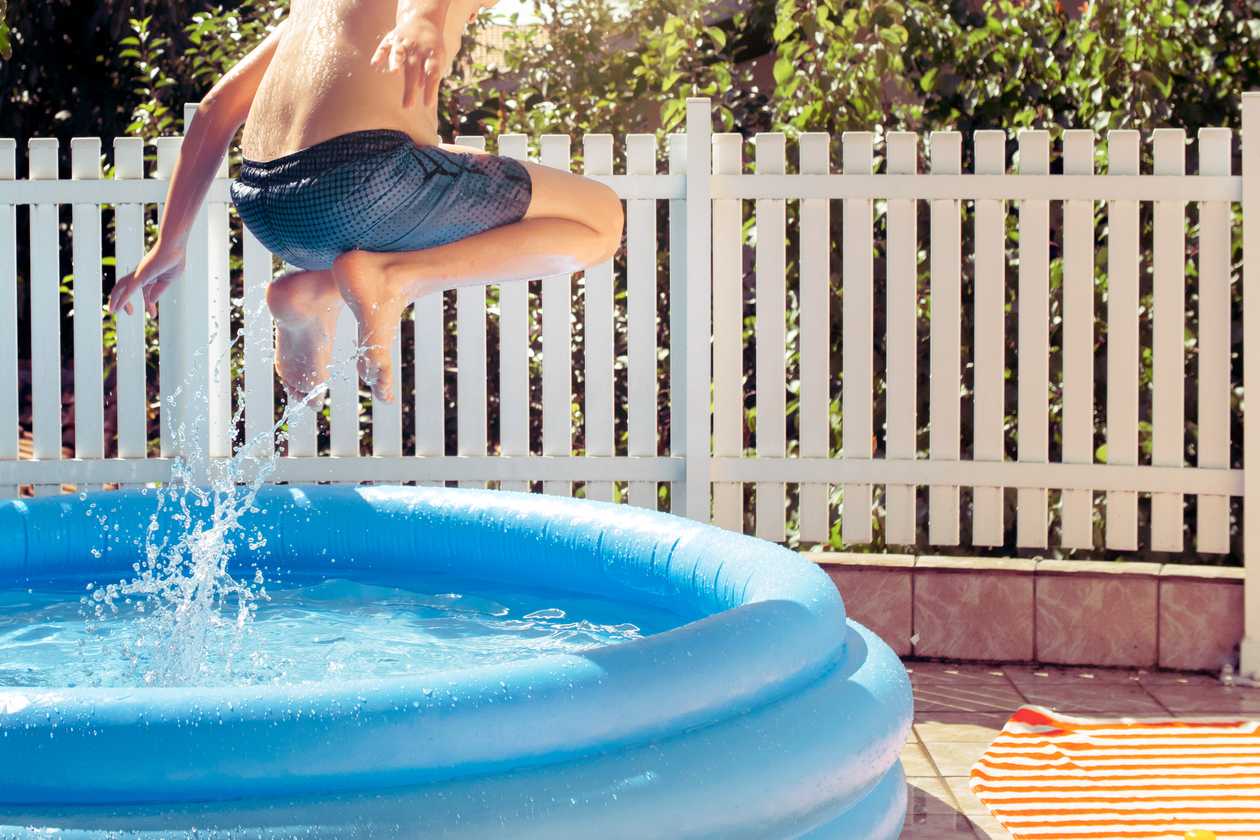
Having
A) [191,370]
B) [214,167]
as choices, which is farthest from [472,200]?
[191,370]

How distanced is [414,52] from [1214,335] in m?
3.12

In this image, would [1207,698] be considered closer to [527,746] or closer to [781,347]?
[781,347]

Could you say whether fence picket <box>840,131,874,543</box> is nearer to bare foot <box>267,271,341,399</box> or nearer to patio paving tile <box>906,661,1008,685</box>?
patio paving tile <box>906,661,1008,685</box>

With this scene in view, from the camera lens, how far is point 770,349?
496 cm

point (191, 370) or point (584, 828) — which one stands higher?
point (191, 370)

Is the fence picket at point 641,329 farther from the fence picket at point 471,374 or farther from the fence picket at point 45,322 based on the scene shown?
the fence picket at point 45,322

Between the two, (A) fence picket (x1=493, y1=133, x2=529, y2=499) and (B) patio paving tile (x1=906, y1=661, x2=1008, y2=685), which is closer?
(B) patio paving tile (x1=906, y1=661, x2=1008, y2=685)

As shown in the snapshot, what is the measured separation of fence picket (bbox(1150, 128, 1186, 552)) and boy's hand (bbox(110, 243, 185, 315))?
2.95 metres

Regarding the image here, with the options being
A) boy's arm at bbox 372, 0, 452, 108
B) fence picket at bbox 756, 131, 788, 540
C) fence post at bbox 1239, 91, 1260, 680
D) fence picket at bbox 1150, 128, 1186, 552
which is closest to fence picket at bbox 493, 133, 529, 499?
fence picket at bbox 756, 131, 788, 540

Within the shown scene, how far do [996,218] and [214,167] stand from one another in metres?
2.65

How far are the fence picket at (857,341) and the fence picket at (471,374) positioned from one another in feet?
3.76

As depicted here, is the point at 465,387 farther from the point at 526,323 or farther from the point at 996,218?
the point at 996,218

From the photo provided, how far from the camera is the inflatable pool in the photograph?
191 cm

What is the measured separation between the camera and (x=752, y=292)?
6.25 m
